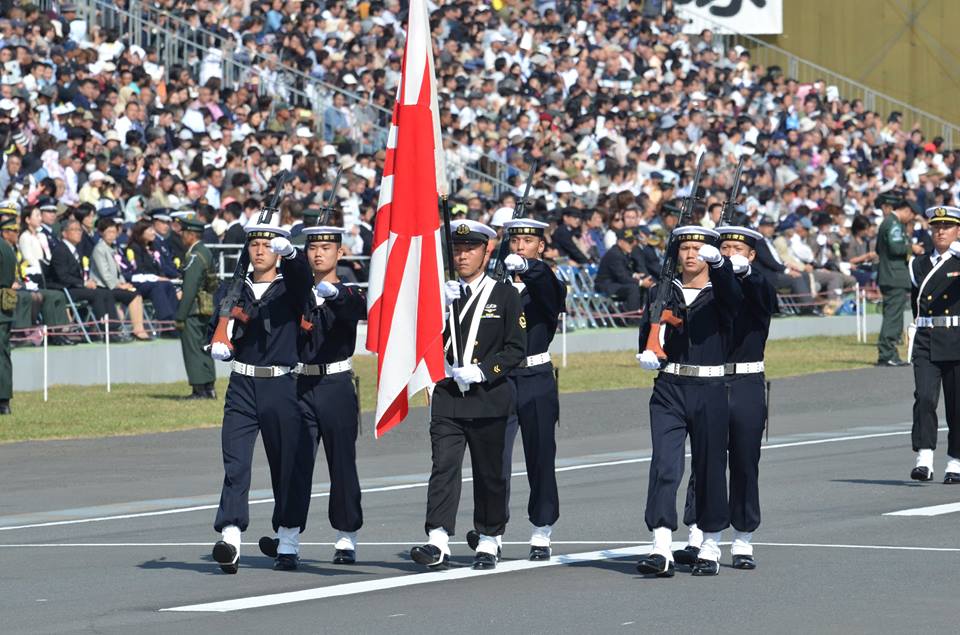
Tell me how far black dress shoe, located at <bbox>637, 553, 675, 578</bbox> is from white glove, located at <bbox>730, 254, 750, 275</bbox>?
62.4 inches

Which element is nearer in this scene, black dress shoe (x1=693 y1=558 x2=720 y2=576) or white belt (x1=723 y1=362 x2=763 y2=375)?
black dress shoe (x1=693 y1=558 x2=720 y2=576)

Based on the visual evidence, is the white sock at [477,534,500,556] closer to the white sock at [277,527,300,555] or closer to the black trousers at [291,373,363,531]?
the black trousers at [291,373,363,531]

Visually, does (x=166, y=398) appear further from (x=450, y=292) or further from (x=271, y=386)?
(x=450, y=292)

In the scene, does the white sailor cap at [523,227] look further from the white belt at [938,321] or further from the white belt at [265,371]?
the white belt at [938,321]

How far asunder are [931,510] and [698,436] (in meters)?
3.26

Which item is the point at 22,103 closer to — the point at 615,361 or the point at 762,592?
the point at 615,361

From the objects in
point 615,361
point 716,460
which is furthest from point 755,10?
point 716,460

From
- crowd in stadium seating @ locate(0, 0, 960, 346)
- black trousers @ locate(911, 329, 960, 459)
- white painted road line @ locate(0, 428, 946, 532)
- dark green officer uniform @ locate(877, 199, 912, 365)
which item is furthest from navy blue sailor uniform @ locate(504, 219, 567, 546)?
dark green officer uniform @ locate(877, 199, 912, 365)

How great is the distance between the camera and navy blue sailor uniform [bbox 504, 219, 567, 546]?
39.4 ft

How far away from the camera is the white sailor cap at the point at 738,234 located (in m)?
11.2

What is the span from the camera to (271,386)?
1162 cm

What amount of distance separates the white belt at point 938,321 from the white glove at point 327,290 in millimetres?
6132

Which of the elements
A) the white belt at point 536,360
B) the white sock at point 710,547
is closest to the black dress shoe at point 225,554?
the white belt at point 536,360

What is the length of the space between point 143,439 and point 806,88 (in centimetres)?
2784
